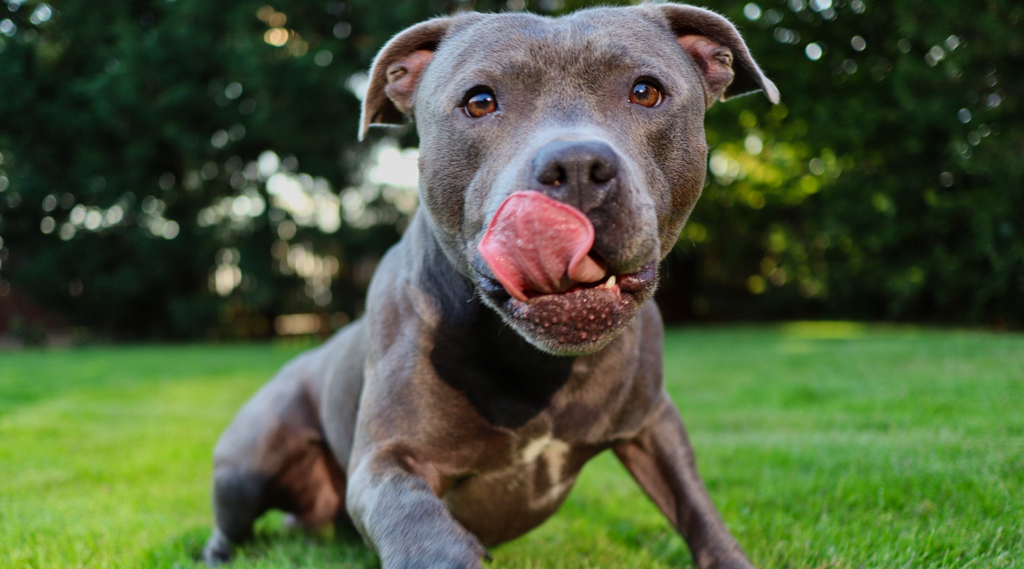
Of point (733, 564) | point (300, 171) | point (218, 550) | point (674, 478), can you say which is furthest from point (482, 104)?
point (300, 171)

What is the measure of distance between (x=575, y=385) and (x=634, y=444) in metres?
0.49

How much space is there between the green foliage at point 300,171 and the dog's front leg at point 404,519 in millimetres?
6733

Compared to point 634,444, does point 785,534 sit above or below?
below

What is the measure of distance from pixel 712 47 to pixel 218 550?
302cm

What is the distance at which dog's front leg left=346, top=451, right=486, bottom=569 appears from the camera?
204 centimetres

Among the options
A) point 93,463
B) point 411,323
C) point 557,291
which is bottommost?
point 93,463

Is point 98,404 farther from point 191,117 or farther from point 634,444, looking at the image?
point 191,117

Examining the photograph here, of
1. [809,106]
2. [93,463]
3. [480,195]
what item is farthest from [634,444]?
[809,106]

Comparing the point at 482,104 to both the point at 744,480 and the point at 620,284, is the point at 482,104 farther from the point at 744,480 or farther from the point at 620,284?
the point at 744,480

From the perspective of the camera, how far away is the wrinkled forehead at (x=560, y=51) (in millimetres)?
2387

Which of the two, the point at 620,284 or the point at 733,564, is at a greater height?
the point at 620,284

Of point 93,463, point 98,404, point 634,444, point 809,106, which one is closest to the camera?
point 634,444

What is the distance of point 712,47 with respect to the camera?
2.88m

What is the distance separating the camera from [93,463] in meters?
4.89
